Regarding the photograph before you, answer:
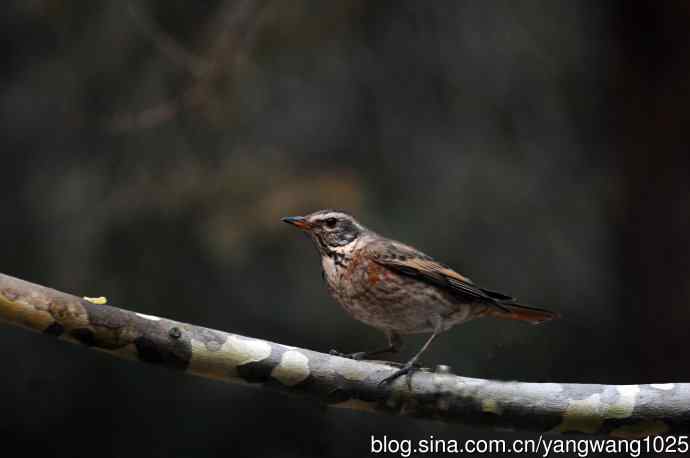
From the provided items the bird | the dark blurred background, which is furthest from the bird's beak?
the dark blurred background

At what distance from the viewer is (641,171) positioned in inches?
195

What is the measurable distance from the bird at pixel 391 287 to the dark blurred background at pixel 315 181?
1.74m

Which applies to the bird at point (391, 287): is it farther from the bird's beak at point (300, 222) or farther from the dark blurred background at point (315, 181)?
the dark blurred background at point (315, 181)

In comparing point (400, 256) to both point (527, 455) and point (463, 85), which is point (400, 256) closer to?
point (527, 455)

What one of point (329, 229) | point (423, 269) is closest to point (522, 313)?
point (423, 269)

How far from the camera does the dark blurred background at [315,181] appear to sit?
15.2 feet

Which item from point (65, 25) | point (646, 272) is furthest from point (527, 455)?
point (65, 25)

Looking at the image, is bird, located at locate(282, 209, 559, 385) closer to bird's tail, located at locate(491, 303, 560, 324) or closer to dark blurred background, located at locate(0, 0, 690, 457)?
bird's tail, located at locate(491, 303, 560, 324)

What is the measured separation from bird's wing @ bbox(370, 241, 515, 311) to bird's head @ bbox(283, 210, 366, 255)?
0.36 feet

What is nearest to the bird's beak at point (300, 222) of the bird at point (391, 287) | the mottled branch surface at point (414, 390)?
the bird at point (391, 287)

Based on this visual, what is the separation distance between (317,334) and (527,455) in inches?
48.5

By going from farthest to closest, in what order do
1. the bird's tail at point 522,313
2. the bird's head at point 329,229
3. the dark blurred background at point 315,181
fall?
the dark blurred background at point 315,181
the bird's head at point 329,229
the bird's tail at point 522,313

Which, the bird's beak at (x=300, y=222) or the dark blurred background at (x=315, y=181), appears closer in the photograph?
the bird's beak at (x=300, y=222)

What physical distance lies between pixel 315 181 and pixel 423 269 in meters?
2.19
